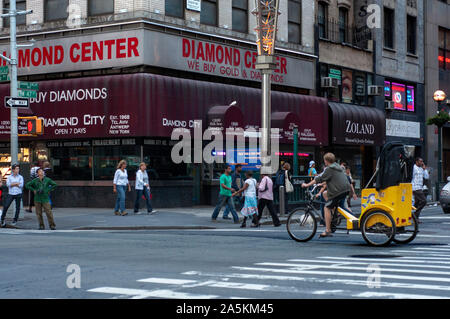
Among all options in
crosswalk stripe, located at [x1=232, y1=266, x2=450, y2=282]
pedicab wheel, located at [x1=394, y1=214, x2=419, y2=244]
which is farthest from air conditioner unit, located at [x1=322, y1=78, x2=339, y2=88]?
crosswalk stripe, located at [x1=232, y1=266, x2=450, y2=282]

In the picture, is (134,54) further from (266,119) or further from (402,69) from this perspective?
(402,69)

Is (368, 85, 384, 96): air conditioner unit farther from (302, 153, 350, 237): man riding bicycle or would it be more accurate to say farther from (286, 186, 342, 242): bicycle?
(302, 153, 350, 237): man riding bicycle

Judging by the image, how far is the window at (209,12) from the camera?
2817 centimetres

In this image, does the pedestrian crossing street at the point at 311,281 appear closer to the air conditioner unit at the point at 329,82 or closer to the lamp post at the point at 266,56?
the lamp post at the point at 266,56

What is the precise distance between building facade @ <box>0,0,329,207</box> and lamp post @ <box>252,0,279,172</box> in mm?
5068

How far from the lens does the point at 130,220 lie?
21.2 meters

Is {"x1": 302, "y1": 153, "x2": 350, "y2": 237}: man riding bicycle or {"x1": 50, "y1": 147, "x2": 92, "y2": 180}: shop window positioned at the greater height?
{"x1": 50, "y1": 147, "x2": 92, "y2": 180}: shop window

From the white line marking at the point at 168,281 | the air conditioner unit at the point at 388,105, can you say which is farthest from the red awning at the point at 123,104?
the white line marking at the point at 168,281

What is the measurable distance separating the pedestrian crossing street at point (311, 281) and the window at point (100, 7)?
1780 centimetres

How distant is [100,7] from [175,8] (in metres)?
2.92

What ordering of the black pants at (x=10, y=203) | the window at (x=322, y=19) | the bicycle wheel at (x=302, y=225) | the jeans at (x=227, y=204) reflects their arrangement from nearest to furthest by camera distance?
the bicycle wheel at (x=302, y=225), the black pants at (x=10, y=203), the jeans at (x=227, y=204), the window at (x=322, y=19)

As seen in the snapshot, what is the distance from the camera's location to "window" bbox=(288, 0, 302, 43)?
3284 cm
